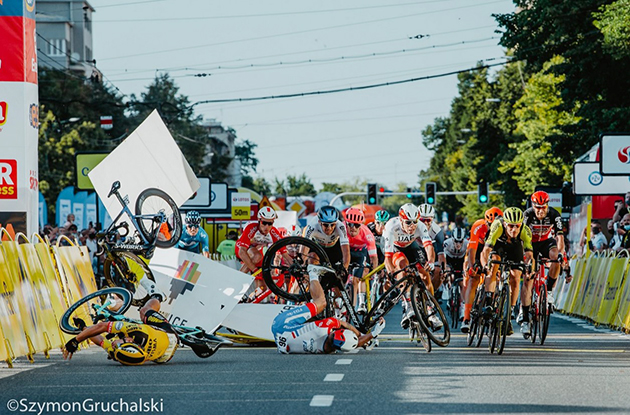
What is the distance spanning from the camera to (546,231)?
16500mm

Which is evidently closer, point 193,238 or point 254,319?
point 254,319

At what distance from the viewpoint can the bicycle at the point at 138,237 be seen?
13859 mm

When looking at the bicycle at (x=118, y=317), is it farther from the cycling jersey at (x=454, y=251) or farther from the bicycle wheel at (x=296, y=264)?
the cycling jersey at (x=454, y=251)

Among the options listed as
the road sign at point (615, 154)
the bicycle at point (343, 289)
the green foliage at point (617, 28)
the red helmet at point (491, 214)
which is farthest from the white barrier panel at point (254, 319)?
the green foliage at point (617, 28)

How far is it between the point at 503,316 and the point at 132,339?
435cm

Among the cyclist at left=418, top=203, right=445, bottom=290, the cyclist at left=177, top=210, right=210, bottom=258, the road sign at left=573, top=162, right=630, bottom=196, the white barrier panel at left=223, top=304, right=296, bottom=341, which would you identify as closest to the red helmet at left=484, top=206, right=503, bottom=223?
the cyclist at left=418, top=203, right=445, bottom=290

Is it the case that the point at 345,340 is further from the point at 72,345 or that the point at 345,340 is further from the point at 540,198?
the point at 540,198

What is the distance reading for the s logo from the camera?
78.1ft

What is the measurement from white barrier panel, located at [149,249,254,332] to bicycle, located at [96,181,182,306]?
0.38 meters

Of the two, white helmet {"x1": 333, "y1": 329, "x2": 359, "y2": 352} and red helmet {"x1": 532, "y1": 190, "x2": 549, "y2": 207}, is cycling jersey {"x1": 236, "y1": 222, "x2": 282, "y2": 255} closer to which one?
red helmet {"x1": 532, "y1": 190, "x2": 549, "y2": 207}

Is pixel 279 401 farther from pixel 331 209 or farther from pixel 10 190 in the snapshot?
pixel 10 190

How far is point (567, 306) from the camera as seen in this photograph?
2548 centimetres

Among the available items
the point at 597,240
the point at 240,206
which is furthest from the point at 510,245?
→ the point at 240,206

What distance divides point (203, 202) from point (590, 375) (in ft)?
82.3
